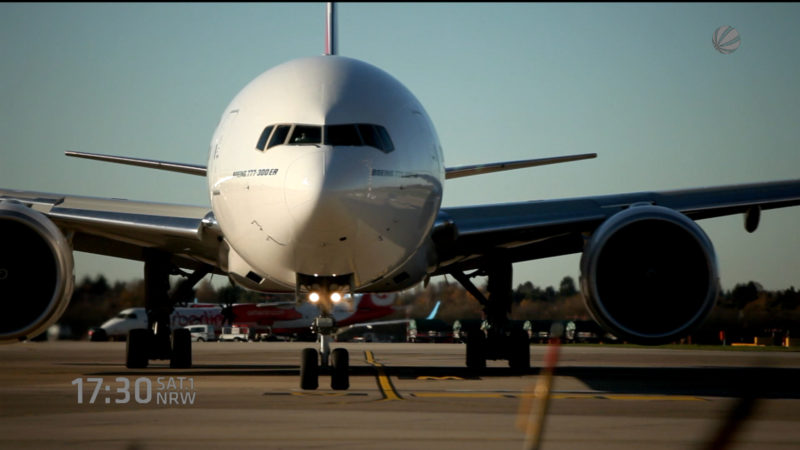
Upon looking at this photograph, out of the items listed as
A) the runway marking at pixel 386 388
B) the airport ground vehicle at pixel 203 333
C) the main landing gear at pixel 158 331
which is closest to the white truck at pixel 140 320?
the airport ground vehicle at pixel 203 333

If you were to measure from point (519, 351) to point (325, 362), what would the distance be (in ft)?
17.8

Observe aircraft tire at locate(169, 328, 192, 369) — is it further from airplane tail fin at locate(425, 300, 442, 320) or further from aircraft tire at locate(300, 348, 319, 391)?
airplane tail fin at locate(425, 300, 442, 320)

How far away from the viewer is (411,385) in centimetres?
1175

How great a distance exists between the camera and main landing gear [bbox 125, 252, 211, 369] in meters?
14.8

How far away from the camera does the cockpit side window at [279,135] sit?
945 cm

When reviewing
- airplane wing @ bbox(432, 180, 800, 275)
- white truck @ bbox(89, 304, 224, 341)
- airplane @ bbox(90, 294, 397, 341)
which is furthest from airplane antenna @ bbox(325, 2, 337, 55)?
airplane @ bbox(90, 294, 397, 341)

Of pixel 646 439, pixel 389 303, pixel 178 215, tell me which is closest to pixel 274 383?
pixel 178 215

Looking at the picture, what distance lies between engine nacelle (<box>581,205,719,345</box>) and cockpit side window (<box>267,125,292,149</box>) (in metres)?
4.15

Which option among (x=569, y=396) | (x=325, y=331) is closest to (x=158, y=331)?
(x=325, y=331)

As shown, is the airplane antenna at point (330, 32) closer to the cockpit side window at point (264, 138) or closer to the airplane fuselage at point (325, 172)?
the airplane fuselage at point (325, 172)

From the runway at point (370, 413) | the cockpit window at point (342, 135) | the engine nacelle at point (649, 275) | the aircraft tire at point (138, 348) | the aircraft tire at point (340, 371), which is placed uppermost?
the cockpit window at point (342, 135)

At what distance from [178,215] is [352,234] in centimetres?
460

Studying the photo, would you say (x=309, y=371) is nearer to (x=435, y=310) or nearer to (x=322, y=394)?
(x=322, y=394)

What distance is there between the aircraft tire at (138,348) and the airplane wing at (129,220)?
177 centimetres
